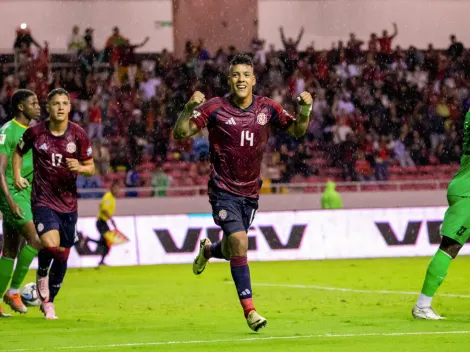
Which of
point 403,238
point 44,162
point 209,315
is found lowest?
point 403,238

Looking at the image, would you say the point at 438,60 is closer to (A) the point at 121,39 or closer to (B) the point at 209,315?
(A) the point at 121,39

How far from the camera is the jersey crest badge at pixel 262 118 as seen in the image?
10.2m

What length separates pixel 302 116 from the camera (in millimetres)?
10078

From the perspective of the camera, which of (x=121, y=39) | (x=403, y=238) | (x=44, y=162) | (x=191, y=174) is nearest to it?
(x=44, y=162)

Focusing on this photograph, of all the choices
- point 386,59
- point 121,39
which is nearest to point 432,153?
point 386,59

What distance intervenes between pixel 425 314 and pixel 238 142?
2.47 metres

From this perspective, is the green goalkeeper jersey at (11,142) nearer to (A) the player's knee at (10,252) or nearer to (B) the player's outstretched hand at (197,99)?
(A) the player's knee at (10,252)

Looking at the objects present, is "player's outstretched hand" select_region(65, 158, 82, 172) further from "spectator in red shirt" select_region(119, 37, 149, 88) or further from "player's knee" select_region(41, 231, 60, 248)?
"spectator in red shirt" select_region(119, 37, 149, 88)

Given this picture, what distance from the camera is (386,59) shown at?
32.2 metres

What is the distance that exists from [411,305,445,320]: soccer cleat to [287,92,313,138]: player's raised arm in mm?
2092

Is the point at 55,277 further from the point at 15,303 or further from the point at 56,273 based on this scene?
the point at 15,303

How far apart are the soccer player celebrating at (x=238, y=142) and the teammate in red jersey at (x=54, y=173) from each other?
2.00 m

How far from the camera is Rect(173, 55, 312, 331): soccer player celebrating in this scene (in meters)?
9.91

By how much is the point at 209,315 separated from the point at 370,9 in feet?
71.0
